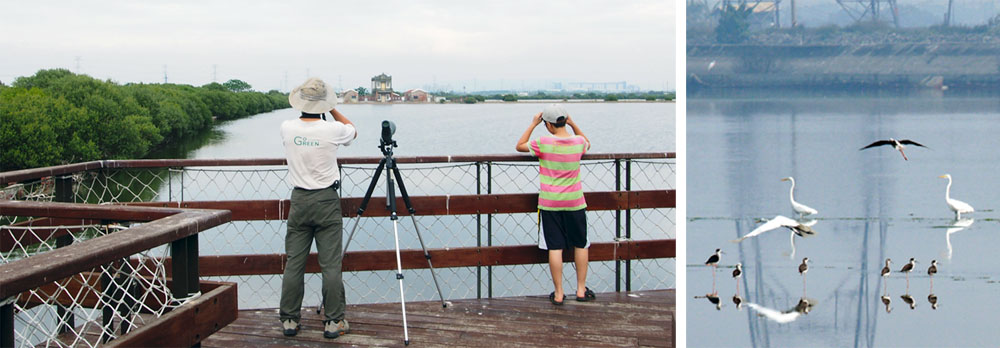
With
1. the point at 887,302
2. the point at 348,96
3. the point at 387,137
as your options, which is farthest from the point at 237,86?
the point at 387,137

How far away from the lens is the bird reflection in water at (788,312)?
11.0m

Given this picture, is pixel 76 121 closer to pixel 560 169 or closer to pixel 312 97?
pixel 312 97

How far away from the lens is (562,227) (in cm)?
371

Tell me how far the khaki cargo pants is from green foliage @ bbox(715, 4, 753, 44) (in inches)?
399

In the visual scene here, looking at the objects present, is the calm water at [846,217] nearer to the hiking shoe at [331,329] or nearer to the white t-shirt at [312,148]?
the hiking shoe at [331,329]

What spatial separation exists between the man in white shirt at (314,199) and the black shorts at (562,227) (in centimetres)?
103

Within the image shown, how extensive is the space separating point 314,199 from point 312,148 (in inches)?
8.5

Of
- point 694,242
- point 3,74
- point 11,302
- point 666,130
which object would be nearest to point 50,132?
point 3,74

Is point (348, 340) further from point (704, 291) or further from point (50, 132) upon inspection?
point (50, 132)

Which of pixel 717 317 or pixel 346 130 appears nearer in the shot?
pixel 346 130

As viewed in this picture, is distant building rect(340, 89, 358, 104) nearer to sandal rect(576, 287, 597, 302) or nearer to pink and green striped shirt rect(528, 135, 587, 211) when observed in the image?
pink and green striped shirt rect(528, 135, 587, 211)

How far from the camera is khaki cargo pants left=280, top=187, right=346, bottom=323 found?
3.12m

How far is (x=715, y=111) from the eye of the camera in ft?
59.6

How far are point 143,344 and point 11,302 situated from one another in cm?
30
